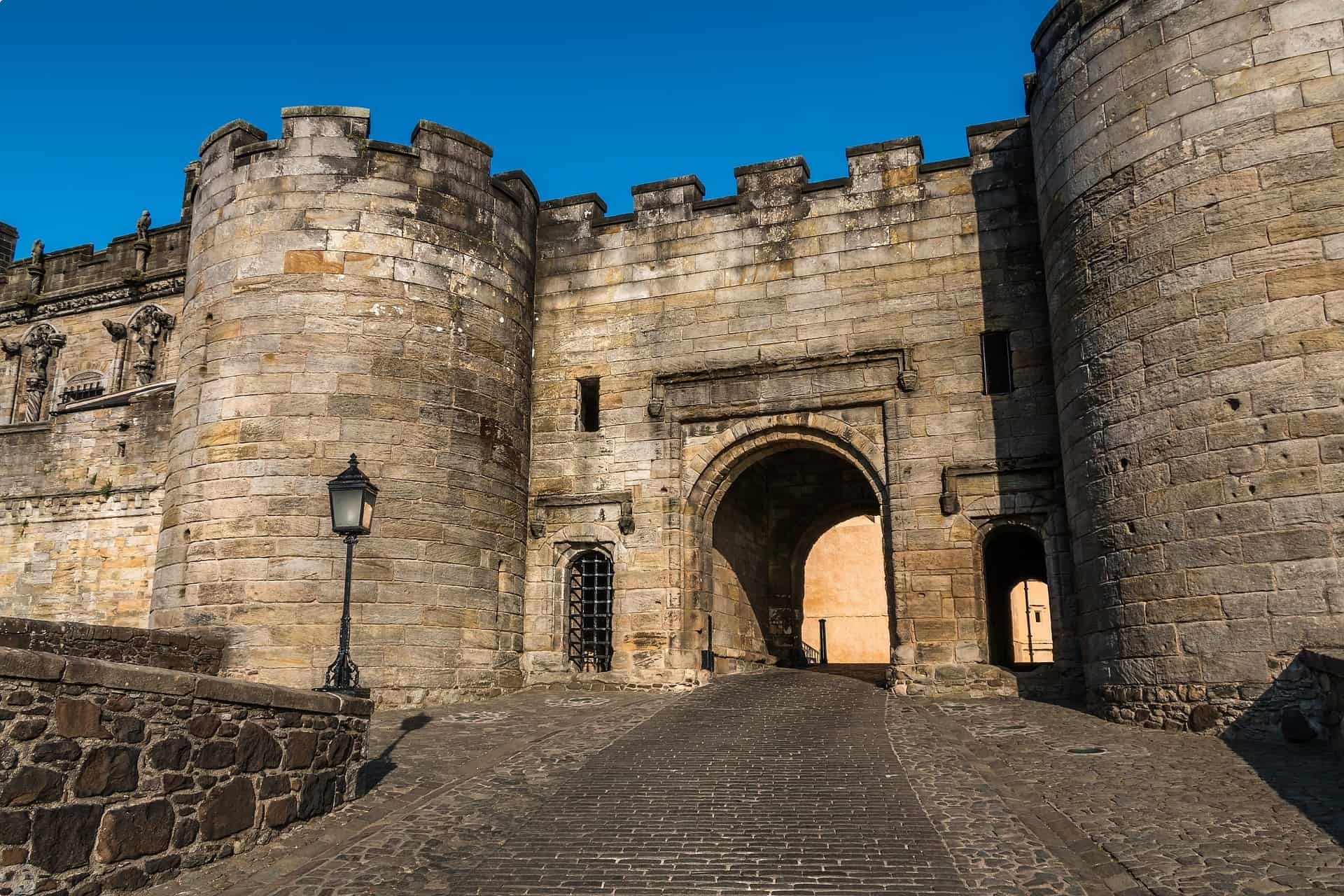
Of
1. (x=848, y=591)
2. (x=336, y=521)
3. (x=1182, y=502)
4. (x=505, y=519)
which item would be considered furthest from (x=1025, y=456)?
(x=848, y=591)

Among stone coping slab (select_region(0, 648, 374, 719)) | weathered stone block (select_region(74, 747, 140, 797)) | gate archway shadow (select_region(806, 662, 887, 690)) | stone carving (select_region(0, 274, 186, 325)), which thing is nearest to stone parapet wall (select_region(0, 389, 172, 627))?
stone carving (select_region(0, 274, 186, 325))

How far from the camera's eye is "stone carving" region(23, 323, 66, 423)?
906 inches

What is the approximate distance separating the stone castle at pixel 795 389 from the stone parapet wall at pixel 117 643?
1.47 feet

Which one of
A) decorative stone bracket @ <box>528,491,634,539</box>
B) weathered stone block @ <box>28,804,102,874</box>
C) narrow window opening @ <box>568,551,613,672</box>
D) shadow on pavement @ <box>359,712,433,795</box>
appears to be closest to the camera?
weathered stone block @ <box>28,804,102,874</box>

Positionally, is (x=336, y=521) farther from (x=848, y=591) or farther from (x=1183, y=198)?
(x=848, y=591)

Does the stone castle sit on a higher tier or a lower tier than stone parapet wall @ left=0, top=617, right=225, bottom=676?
higher

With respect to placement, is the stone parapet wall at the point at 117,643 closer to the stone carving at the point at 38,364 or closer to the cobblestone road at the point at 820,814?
the cobblestone road at the point at 820,814

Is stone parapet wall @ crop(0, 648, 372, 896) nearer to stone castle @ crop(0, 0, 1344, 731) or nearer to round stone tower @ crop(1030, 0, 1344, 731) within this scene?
stone castle @ crop(0, 0, 1344, 731)

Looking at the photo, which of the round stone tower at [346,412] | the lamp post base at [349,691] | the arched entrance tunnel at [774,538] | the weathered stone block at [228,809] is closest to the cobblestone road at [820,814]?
the weathered stone block at [228,809]

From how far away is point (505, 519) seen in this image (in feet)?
47.0

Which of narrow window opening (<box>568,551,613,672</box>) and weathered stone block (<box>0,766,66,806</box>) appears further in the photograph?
narrow window opening (<box>568,551,613,672</box>)

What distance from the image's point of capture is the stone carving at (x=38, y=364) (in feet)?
75.5

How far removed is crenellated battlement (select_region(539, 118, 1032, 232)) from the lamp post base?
8802mm

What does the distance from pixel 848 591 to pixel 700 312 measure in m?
14.3
